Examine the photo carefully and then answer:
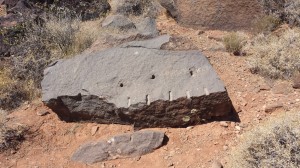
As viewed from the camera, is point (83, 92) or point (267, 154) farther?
point (83, 92)

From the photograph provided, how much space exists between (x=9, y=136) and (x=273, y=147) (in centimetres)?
290

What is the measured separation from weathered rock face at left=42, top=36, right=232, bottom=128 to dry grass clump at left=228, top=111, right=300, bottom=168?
877 millimetres

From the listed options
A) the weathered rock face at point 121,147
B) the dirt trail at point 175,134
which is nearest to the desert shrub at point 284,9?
the dirt trail at point 175,134

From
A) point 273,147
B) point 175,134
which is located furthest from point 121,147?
point 273,147

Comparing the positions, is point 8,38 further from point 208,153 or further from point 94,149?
point 208,153

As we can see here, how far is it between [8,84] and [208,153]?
2928mm

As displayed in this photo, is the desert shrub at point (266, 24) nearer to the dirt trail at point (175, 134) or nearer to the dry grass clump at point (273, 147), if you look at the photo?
the dirt trail at point (175, 134)

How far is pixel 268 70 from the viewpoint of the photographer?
15.7ft

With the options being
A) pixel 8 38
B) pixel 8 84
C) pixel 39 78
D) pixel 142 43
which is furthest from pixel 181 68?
pixel 8 38

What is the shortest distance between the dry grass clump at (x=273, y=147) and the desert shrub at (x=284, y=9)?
3276 mm

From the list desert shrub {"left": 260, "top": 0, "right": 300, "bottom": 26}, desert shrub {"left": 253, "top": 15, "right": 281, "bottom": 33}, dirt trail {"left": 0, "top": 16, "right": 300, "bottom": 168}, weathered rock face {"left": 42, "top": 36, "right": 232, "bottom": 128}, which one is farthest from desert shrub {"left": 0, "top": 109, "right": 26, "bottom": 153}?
desert shrub {"left": 260, "top": 0, "right": 300, "bottom": 26}

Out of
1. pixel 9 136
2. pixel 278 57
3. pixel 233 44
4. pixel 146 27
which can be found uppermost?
pixel 278 57

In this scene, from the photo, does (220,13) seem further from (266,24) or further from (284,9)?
(284,9)

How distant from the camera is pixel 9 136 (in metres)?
4.29
